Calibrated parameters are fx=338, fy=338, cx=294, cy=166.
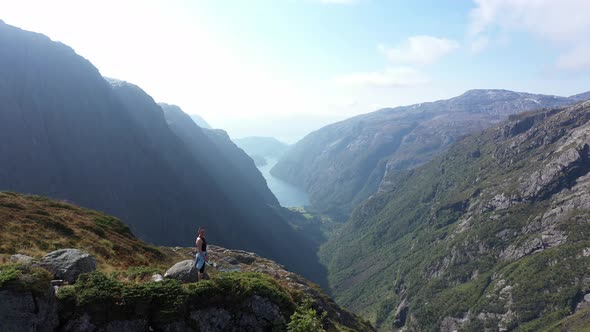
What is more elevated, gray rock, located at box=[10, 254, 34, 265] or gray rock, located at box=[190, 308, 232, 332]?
gray rock, located at box=[10, 254, 34, 265]

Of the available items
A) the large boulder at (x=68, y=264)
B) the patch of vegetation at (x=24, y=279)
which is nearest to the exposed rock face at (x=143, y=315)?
the patch of vegetation at (x=24, y=279)

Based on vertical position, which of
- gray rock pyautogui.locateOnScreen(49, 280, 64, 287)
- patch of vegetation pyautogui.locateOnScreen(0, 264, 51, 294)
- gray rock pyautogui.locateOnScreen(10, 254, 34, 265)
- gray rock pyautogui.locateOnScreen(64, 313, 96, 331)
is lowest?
gray rock pyautogui.locateOnScreen(64, 313, 96, 331)

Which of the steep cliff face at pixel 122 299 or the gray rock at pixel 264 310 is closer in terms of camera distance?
the steep cliff face at pixel 122 299

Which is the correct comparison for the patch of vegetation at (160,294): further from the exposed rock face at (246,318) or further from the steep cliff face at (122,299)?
the exposed rock face at (246,318)

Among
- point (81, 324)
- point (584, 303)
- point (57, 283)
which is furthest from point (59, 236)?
point (584, 303)

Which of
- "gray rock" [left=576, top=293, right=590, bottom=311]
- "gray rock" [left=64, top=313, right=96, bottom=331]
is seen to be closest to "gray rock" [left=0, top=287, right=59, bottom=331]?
"gray rock" [left=64, top=313, right=96, bottom=331]

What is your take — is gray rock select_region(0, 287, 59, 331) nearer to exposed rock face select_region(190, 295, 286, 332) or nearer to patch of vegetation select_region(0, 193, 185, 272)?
patch of vegetation select_region(0, 193, 185, 272)

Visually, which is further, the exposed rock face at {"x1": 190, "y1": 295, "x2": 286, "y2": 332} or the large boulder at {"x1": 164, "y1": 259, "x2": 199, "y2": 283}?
the large boulder at {"x1": 164, "y1": 259, "x2": 199, "y2": 283}

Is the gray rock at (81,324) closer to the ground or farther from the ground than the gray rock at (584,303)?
farther from the ground
